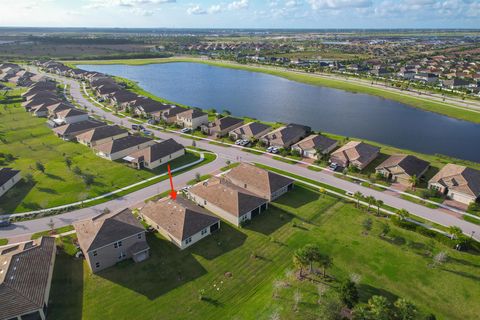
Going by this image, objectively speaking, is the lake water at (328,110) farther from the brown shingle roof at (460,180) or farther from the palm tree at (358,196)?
the palm tree at (358,196)

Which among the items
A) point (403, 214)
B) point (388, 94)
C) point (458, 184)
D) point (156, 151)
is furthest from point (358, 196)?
point (388, 94)

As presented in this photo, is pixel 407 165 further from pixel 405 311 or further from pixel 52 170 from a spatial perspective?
pixel 52 170

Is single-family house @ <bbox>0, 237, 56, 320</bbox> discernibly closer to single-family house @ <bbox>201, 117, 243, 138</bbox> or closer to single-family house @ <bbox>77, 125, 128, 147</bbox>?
single-family house @ <bbox>77, 125, 128, 147</bbox>

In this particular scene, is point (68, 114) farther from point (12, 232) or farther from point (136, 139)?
point (12, 232)

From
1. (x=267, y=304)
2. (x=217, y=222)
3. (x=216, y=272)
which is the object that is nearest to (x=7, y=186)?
(x=217, y=222)

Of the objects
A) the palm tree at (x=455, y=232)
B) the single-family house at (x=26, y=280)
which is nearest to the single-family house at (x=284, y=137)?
the palm tree at (x=455, y=232)

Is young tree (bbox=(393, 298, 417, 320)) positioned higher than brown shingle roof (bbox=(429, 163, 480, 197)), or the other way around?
young tree (bbox=(393, 298, 417, 320))

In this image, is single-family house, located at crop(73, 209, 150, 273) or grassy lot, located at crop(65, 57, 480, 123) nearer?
single-family house, located at crop(73, 209, 150, 273)

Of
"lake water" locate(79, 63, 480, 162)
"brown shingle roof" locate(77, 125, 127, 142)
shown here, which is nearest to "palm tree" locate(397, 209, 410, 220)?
"lake water" locate(79, 63, 480, 162)
